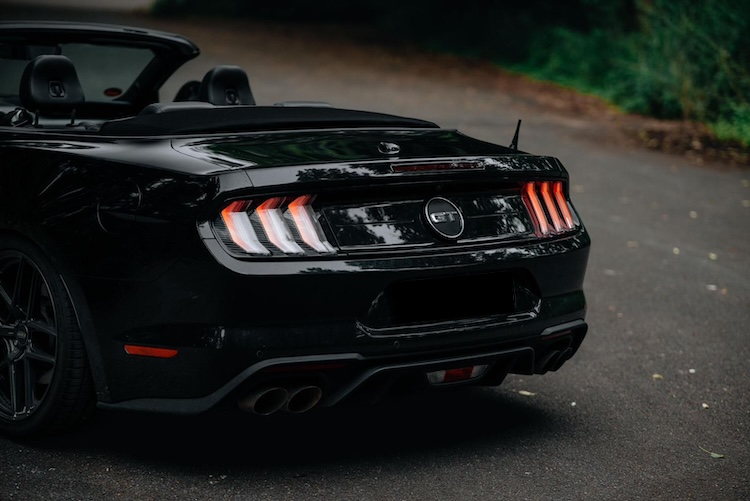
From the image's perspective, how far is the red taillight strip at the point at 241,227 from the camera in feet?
11.7

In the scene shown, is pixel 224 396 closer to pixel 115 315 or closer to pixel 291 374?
pixel 291 374

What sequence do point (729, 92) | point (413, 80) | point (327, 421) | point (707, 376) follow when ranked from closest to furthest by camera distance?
point (327, 421) < point (707, 376) < point (729, 92) < point (413, 80)

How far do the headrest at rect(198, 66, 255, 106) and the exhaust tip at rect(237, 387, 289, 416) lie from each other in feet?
7.69

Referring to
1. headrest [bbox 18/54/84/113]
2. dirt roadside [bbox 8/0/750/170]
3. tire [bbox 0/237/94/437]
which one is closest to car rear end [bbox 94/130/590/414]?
tire [bbox 0/237/94/437]

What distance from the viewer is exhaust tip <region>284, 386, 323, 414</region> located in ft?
12.2

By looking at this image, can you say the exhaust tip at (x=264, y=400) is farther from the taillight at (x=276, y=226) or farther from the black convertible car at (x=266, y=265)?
the taillight at (x=276, y=226)

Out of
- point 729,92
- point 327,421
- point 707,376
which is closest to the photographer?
point 327,421

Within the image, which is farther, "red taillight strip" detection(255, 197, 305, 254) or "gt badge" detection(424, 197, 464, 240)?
"gt badge" detection(424, 197, 464, 240)

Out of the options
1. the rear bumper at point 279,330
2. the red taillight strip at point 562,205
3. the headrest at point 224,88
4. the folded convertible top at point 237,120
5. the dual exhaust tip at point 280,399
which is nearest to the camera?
the rear bumper at point 279,330

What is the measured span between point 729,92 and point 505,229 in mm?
12556

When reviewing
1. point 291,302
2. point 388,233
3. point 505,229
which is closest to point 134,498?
point 291,302

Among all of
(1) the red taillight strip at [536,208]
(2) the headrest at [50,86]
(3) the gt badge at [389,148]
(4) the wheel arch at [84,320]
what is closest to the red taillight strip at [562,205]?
(1) the red taillight strip at [536,208]

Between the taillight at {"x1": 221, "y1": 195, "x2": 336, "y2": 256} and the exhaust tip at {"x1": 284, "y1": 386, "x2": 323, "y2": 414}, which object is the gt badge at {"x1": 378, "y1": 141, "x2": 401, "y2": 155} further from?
the exhaust tip at {"x1": 284, "y1": 386, "x2": 323, "y2": 414}

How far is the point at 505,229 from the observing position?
4062 mm
